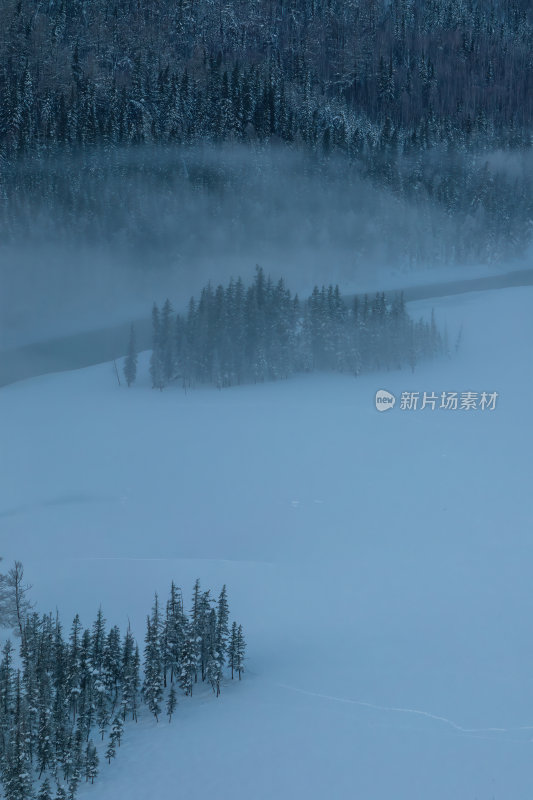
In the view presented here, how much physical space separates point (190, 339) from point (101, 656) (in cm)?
5944

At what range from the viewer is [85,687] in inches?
1203

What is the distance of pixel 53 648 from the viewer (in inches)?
1260

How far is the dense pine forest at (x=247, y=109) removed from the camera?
453 ft

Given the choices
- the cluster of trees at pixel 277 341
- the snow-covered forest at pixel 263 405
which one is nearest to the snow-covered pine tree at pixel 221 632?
the snow-covered forest at pixel 263 405

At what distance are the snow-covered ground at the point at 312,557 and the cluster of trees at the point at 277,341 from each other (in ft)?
11.1

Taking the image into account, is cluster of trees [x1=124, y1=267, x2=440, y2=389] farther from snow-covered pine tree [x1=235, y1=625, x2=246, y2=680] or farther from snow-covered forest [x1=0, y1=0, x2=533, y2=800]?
snow-covered pine tree [x1=235, y1=625, x2=246, y2=680]

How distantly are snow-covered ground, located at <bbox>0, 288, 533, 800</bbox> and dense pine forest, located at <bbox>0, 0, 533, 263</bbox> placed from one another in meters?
63.6

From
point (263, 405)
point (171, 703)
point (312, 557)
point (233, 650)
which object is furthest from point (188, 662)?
point (263, 405)

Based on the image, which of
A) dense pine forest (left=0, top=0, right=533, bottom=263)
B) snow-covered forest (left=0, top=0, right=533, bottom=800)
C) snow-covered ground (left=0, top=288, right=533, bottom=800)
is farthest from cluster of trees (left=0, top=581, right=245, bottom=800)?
dense pine forest (left=0, top=0, right=533, bottom=263)

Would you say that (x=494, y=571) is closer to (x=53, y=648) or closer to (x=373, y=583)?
(x=373, y=583)

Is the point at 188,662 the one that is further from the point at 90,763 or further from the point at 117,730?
the point at 90,763

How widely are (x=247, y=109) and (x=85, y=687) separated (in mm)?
146810

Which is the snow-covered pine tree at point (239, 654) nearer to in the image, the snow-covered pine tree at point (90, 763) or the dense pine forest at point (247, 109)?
the snow-covered pine tree at point (90, 763)

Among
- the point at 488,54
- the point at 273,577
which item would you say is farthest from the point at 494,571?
the point at 488,54
